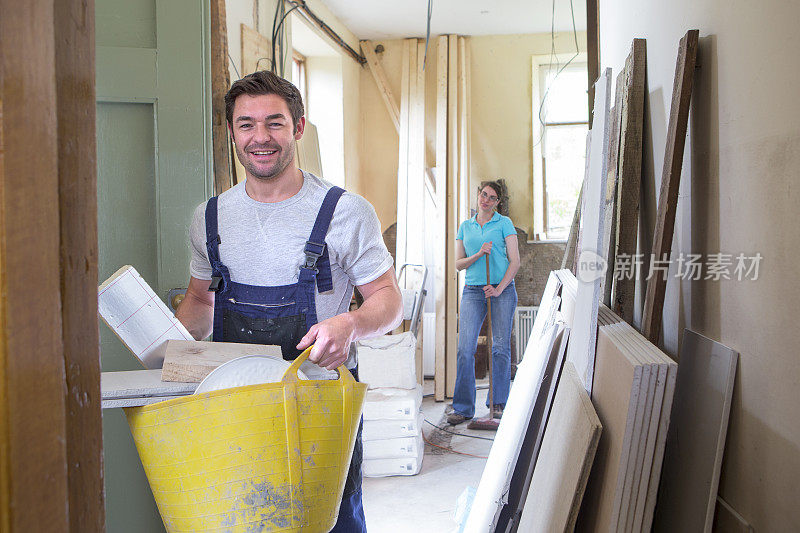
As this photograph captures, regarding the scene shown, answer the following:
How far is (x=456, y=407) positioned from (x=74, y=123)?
4.82m


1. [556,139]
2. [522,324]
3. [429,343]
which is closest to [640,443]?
[429,343]

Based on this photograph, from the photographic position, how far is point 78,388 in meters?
0.61

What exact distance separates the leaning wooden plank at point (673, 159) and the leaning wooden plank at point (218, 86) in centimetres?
150

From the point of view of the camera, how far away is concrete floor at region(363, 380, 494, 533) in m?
3.41

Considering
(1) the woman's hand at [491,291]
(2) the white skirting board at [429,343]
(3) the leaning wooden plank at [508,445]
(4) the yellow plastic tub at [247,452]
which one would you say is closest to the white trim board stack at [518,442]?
(3) the leaning wooden plank at [508,445]

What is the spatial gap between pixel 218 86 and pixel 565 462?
5.65 ft

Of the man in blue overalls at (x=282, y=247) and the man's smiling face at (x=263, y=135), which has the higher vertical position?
the man's smiling face at (x=263, y=135)

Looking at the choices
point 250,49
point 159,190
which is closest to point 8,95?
point 159,190

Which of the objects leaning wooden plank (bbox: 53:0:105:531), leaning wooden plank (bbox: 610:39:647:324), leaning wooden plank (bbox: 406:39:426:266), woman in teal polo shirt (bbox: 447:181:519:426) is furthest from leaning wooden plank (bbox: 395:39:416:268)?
leaning wooden plank (bbox: 53:0:105:531)

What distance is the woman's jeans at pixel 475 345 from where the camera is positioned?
5129 mm

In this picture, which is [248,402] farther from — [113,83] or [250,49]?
[250,49]

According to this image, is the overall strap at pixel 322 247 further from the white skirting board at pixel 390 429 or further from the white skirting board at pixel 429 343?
the white skirting board at pixel 429 343

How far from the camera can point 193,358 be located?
1.42 meters

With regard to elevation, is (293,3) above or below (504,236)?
above
